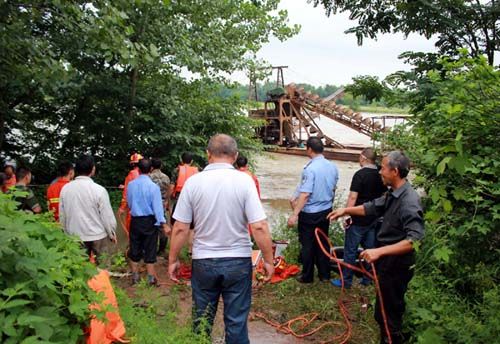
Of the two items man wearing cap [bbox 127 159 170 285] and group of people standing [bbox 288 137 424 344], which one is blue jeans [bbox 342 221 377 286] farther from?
man wearing cap [bbox 127 159 170 285]

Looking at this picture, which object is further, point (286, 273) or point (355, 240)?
point (286, 273)

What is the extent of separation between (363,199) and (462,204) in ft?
7.08

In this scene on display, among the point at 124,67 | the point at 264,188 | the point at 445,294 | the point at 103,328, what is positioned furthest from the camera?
the point at 264,188

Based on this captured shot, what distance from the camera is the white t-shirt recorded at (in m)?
3.43

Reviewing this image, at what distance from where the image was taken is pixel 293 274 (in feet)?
20.4

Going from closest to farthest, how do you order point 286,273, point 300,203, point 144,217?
point 300,203, point 144,217, point 286,273

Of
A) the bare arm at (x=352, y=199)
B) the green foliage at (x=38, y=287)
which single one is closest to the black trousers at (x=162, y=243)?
the bare arm at (x=352, y=199)

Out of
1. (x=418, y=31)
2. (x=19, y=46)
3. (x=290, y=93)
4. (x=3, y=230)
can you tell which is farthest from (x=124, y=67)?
(x=290, y=93)

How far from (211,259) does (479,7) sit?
4.99 meters

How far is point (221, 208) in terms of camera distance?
3.44 metres

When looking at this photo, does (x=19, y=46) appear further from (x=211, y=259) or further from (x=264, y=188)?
(x=264, y=188)

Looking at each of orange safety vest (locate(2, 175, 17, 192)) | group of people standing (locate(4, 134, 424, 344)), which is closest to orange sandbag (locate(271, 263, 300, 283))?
group of people standing (locate(4, 134, 424, 344))

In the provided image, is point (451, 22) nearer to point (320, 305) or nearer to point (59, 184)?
point (320, 305)

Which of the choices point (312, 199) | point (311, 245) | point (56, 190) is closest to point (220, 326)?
point (311, 245)
